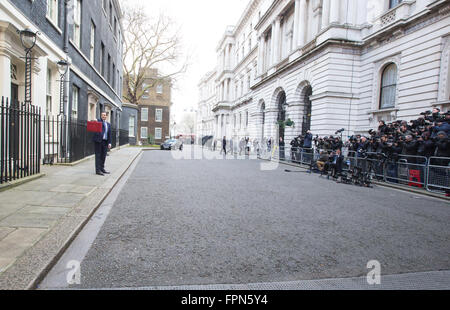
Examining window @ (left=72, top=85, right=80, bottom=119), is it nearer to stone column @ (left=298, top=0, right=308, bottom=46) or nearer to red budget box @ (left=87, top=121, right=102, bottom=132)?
red budget box @ (left=87, top=121, right=102, bottom=132)

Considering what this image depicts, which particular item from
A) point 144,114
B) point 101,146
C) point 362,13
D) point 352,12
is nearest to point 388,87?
point 362,13

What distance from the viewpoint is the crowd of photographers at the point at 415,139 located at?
348 inches

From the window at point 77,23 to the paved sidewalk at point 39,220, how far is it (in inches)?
347

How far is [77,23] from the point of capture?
44.4ft

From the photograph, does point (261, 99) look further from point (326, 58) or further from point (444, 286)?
point (444, 286)

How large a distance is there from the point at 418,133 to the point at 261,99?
23.1m

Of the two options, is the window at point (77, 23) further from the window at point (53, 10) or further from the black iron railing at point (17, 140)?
the black iron railing at point (17, 140)

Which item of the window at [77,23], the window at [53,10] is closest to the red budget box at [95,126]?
the window at [53,10]

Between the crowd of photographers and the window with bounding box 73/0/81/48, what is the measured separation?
1346cm

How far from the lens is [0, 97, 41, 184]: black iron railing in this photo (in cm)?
595

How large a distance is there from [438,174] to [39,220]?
9.97 meters

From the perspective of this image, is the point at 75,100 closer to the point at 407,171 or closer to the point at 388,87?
the point at 407,171
